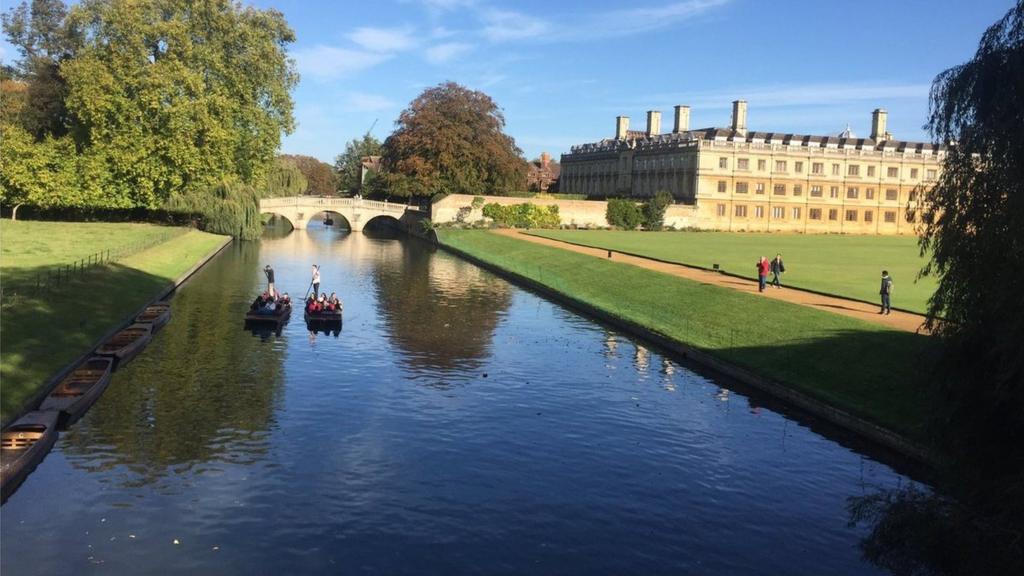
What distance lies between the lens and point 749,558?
13.2 meters

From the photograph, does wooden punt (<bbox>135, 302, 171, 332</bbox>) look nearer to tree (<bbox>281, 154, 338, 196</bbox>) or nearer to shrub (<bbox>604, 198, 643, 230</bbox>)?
shrub (<bbox>604, 198, 643, 230</bbox>)

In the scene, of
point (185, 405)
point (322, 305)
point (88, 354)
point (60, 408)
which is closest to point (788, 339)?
point (322, 305)

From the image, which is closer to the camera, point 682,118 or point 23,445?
point 23,445

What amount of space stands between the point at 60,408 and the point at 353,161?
150177 millimetres

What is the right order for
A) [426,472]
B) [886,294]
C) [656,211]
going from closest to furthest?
[426,472] < [886,294] < [656,211]

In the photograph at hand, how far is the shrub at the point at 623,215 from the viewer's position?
100500mm

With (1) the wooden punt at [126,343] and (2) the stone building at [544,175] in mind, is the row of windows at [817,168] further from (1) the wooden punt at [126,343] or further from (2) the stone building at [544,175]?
(1) the wooden punt at [126,343]

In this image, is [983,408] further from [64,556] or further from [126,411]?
[126,411]

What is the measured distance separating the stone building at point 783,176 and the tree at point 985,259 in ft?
300

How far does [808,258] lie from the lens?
60594 millimetres

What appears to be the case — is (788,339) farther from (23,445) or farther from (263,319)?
(23,445)

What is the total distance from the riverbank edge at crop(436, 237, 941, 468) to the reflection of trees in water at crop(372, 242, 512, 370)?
511 centimetres

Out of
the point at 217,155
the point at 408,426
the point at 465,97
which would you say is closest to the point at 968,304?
the point at 408,426

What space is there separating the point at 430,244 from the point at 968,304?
7404 centimetres
